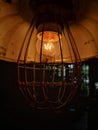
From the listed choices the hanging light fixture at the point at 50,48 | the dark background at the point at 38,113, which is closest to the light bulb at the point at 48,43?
the hanging light fixture at the point at 50,48

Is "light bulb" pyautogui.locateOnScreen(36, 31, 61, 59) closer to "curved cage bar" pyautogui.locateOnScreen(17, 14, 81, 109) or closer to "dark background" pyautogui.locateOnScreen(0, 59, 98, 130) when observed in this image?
"curved cage bar" pyautogui.locateOnScreen(17, 14, 81, 109)

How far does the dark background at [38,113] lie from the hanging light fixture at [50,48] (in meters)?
3.32

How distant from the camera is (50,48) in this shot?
663 mm

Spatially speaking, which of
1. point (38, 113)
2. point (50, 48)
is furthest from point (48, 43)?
point (38, 113)

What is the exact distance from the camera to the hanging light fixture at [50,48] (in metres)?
0.56

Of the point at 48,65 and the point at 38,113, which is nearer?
the point at 48,65

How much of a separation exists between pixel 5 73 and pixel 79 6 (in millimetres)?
3815

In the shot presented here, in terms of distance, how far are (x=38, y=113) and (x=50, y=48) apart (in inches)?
147

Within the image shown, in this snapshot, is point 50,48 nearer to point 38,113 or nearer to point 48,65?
point 48,65

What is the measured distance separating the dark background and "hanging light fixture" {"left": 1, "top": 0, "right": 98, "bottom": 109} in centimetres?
332

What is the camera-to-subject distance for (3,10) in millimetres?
621

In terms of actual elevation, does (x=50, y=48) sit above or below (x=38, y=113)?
above

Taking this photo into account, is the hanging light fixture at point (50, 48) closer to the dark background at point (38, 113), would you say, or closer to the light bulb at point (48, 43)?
the light bulb at point (48, 43)

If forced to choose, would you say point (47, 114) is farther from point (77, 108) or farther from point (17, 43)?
point (17, 43)
